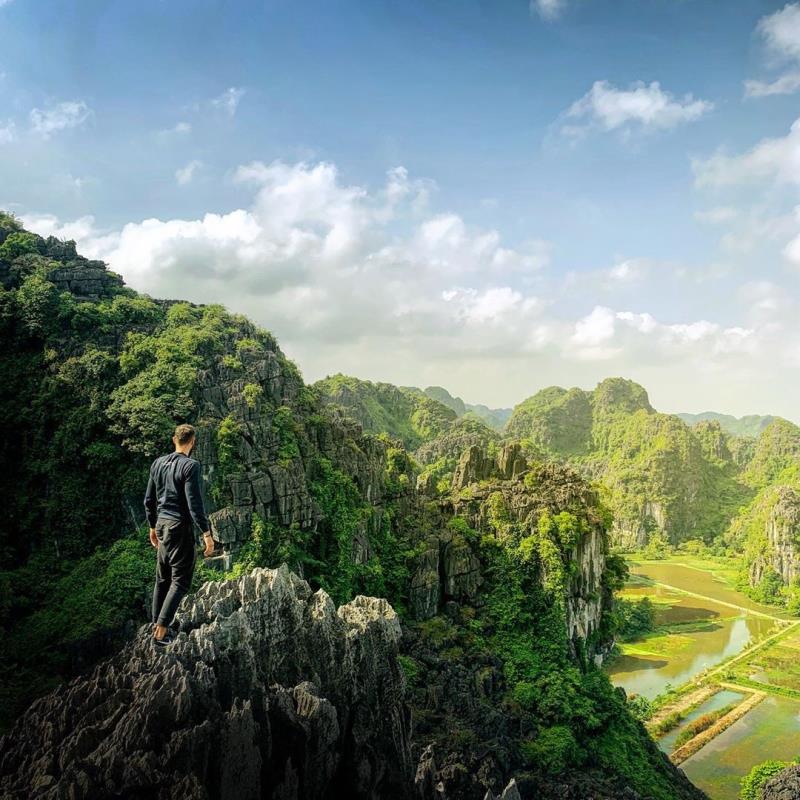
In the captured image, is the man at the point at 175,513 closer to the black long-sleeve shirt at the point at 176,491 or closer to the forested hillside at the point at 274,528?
the black long-sleeve shirt at the point at 176,491

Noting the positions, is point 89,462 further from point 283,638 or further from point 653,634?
point 653,634

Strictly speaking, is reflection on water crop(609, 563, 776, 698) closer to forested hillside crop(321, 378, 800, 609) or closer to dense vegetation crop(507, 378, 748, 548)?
forested hillside crop(321, 378, 800, 609)

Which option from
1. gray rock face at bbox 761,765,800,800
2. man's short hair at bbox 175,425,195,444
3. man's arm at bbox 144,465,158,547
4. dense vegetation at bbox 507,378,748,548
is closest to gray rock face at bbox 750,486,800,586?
dense vegetation at bbox 507,378,748,548

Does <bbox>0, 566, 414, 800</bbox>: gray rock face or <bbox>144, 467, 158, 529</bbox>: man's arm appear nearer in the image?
<bbox>144, 467, 158, 529</bbox>: man's arm

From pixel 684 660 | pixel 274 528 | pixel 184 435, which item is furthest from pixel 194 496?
pixel 684 660

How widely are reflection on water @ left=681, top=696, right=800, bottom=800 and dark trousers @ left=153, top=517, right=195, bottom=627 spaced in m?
23.8

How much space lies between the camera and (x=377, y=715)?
11.2 m

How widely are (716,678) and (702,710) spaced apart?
4.94 meters

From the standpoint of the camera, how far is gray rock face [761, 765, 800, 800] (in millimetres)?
17203

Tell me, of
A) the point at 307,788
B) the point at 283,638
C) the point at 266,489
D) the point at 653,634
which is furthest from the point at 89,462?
the point at 653,634

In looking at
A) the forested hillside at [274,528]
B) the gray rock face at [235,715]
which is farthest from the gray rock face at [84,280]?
the gray rock face at [235,715]

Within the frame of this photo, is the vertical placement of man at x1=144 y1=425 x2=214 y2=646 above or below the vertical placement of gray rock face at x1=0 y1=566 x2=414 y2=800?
above

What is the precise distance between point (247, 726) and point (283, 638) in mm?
3735

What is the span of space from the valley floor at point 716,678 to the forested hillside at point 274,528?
5093 millimetres
